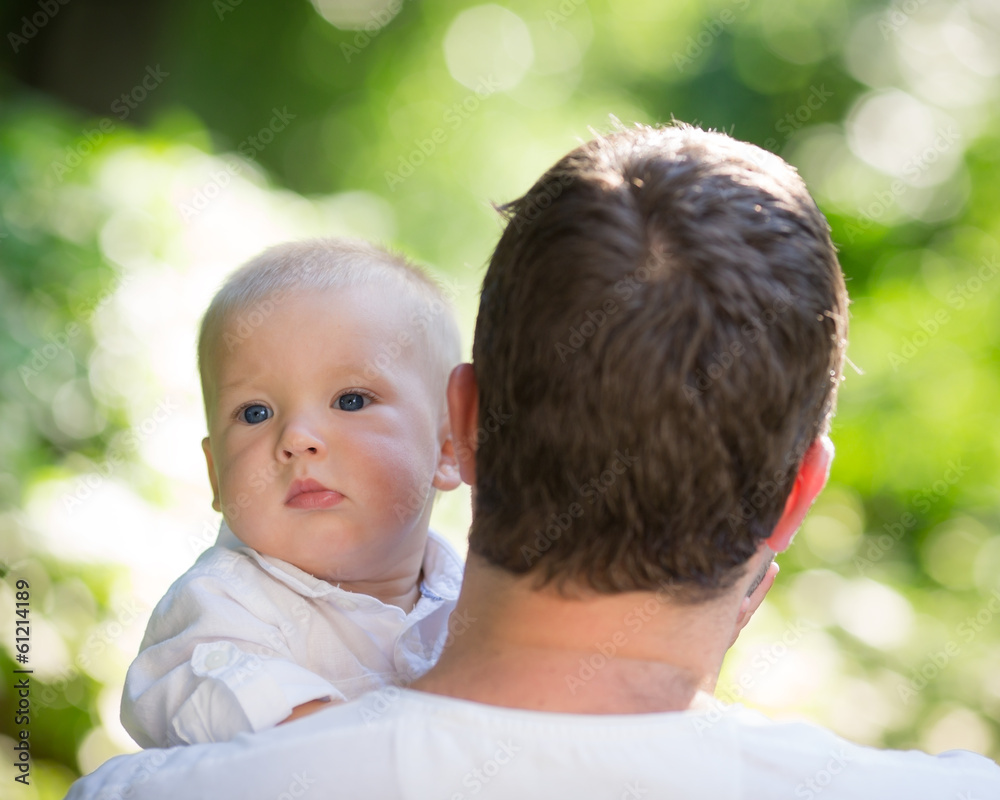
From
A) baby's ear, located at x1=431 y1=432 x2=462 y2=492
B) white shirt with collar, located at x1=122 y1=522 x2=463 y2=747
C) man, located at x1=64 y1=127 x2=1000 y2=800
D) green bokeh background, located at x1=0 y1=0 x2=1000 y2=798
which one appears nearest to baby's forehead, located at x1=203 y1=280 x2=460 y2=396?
baby's ear, located at x1=431 y1=432 x2=462 y2=492

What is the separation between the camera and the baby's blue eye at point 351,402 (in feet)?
6.07

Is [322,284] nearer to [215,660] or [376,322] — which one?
[376,322]

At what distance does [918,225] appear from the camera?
25.4 ft

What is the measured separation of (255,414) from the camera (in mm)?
1840

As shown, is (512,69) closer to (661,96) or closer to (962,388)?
(661,96)

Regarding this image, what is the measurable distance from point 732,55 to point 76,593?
728 cm

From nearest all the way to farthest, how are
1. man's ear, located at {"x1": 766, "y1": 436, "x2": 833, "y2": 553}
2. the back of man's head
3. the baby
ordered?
the back of man's head, man's ear, located at {"x1": 766, "y1": 436, "x2": 833, "y2": 553}, the baby

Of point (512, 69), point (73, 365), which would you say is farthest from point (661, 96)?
point (73, 365)

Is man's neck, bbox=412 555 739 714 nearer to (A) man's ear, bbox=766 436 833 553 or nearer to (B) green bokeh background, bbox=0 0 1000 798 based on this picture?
(A) man's ear, bbox=766 436 833 553

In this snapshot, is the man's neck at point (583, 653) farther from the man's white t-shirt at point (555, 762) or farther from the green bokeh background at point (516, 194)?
the green bokeh background at point (516, 194)

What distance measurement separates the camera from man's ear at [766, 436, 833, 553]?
4.33 feet

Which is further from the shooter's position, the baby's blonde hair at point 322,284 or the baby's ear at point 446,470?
the baby's ear at point 446,470

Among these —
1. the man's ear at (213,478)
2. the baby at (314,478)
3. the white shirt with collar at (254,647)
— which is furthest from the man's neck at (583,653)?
the man's ear at (213,478)

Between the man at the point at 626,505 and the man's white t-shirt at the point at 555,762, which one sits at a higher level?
the man at the point at 626,505
